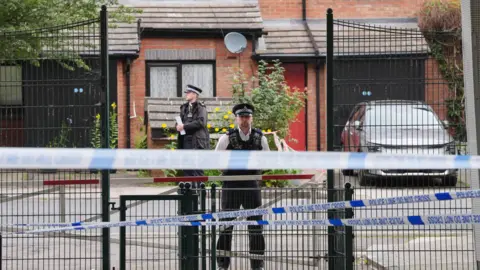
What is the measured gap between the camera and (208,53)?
2481 centimetres

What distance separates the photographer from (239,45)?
2427 centimetres

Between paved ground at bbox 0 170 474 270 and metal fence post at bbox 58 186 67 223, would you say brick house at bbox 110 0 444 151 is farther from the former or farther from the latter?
metal fence post at bbox 58 186 67 223

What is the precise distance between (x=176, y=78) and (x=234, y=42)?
1.74m

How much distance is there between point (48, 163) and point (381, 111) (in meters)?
5.88

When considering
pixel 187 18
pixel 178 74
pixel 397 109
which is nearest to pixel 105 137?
pixel 397 109

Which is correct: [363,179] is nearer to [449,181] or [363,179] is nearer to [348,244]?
[449,181]

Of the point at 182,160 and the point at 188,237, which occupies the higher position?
the point at 182,160

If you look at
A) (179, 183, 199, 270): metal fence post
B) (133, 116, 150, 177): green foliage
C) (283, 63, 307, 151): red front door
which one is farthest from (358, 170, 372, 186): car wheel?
(283, 63, 307, 151): red front door

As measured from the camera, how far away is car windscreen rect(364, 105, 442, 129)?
9.56 metres

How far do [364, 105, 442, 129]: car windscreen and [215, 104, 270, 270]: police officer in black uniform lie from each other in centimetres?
Answer: 138

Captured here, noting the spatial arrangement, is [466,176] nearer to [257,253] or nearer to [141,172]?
[257,253]

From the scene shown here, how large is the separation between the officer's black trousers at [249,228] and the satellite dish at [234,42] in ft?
47.7

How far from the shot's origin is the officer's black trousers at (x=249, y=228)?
927 centimetres

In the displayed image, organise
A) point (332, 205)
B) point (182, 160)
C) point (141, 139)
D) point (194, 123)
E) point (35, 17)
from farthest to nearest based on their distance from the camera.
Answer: point (141, 139) < point (194, 123) < point (35, 17) < point (332, 205) < point (182, 160)
